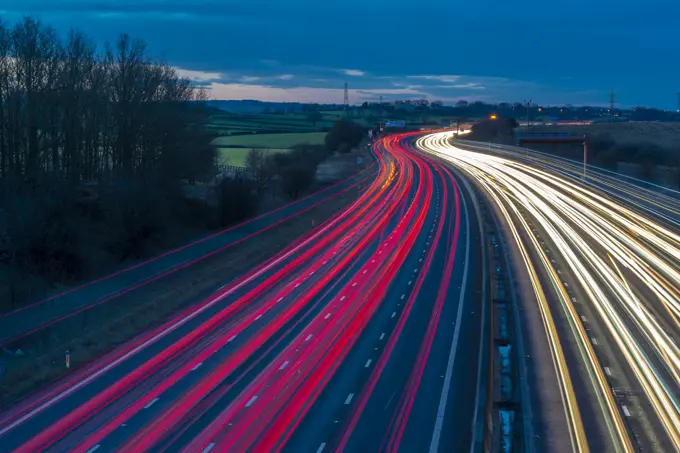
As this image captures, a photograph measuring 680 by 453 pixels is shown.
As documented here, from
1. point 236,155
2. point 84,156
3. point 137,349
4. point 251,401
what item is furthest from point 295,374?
point 236,155

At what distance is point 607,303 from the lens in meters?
26.0

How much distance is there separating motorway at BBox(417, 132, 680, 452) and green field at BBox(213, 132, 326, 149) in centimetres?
6791

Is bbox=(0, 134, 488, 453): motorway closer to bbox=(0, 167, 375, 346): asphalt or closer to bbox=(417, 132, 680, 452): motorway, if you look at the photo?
bbox=(417, 132, 680, 452): motorway

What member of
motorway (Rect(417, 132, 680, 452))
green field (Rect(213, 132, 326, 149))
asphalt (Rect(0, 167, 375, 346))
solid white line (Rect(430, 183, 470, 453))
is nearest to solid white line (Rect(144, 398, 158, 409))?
solid white line (Rect(430, 183, 470, 453))

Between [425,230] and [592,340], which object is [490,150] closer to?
[425,230]

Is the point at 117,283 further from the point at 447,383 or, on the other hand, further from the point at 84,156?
the point at 84,156

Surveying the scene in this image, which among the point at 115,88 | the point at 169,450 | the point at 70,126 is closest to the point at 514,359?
the point at 169,450

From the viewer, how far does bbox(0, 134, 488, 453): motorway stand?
1577 centimetres

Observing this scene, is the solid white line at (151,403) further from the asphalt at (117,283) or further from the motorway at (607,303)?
the motorway at (607,303)

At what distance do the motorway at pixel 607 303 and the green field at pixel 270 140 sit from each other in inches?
2673

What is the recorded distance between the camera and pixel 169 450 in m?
14.9

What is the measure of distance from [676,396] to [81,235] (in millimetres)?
27829

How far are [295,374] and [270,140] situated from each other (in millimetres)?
112399

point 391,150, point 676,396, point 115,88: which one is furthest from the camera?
point 391,150
